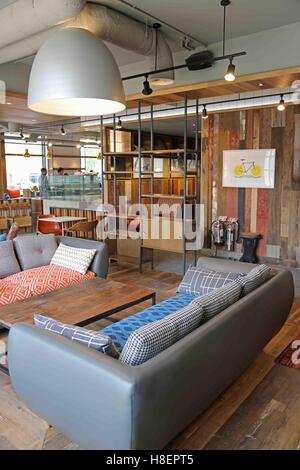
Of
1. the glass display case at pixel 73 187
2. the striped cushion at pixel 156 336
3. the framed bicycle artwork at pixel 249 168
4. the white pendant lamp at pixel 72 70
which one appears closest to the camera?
the striped cushion at pixel 156 336

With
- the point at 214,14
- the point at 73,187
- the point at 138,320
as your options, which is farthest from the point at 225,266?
the point at 73,187

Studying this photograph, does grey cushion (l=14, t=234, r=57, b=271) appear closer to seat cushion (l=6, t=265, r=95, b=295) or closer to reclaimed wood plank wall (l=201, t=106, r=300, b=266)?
seat cushion (l=6, t=265, r=95, b=295)

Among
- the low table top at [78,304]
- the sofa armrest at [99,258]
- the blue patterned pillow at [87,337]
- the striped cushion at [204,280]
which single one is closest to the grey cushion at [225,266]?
the striped cushion at [204,280]

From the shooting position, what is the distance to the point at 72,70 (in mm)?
2125

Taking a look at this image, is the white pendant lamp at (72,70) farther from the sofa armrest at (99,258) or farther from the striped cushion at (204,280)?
the sofa armrest at (99,258)

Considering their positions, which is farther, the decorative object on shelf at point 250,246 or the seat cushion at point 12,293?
the decorative object on shelf at point 250,246

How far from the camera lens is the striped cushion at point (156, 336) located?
6.00ft

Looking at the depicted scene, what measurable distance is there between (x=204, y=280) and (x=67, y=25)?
2763 millimetres

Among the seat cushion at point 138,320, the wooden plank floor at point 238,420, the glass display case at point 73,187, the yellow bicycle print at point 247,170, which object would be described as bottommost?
the wooden plank floor at point 238,420

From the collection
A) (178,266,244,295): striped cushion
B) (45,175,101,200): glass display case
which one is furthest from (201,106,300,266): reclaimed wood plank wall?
(178,266,244,295): striped cushion

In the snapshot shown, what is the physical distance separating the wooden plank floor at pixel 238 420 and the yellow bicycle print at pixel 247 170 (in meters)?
4.25

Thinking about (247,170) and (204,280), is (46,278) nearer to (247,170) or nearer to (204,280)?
(204,280)
